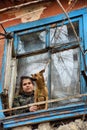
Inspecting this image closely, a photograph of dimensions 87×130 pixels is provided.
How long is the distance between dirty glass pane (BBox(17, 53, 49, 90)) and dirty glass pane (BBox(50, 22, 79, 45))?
276mm

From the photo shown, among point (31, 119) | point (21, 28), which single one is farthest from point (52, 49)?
point (31, 119)

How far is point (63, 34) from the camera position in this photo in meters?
7.27

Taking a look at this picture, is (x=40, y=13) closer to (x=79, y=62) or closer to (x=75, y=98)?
(x=79, y=62)

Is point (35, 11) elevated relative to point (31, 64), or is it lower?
elevated

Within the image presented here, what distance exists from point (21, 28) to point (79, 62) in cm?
124

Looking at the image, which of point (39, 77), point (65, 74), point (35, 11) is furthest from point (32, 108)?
point (35, 11)

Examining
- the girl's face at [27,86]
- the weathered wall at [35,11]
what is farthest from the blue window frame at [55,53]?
the girl's face at [27,86]

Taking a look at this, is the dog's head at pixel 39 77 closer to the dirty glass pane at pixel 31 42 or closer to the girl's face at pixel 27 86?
the girl's face at pixel 27 86

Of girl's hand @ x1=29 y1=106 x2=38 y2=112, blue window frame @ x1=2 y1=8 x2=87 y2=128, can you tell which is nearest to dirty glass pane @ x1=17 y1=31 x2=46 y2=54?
blue window frame @ x1=2 y1=8 x2=87 y2=128

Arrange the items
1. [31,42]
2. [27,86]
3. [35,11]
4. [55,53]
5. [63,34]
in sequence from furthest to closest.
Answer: [35,11], [31,42], [63,34], [55,53], [27,86]

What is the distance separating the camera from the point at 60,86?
6.77 metres

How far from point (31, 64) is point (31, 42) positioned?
42 centimetres

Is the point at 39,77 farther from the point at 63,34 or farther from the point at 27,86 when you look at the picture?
the point at 63,34

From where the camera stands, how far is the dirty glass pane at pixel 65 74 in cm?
667
